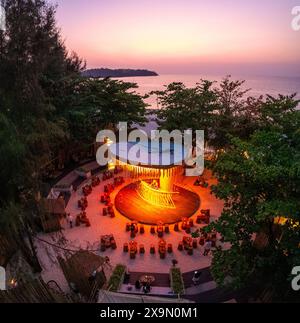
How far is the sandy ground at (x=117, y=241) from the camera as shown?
1491 cm

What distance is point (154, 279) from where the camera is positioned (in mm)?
14133

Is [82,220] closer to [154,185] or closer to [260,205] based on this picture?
[154,185]

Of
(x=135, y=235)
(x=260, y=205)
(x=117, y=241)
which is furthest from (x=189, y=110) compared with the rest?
(x=260, y=205)

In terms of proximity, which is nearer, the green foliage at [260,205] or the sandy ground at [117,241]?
the green foliage at [260,205]

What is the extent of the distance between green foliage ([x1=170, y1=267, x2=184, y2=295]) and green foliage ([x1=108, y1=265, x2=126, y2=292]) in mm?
2207

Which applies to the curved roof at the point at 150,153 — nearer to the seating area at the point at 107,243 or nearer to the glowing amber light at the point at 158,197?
the glowing amber light at the point at 158,197

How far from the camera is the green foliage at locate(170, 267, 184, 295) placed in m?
13.2

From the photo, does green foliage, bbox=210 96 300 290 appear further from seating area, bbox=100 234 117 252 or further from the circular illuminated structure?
the circular illuminated structure

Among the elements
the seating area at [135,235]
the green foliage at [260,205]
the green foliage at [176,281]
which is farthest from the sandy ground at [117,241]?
the green foliage at [260,205]

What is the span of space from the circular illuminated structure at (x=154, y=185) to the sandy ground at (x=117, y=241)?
2.81ft

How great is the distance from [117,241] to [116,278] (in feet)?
11.0

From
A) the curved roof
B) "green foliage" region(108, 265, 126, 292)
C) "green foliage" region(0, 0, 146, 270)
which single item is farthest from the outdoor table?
the curved roof

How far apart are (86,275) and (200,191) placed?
11661mm
